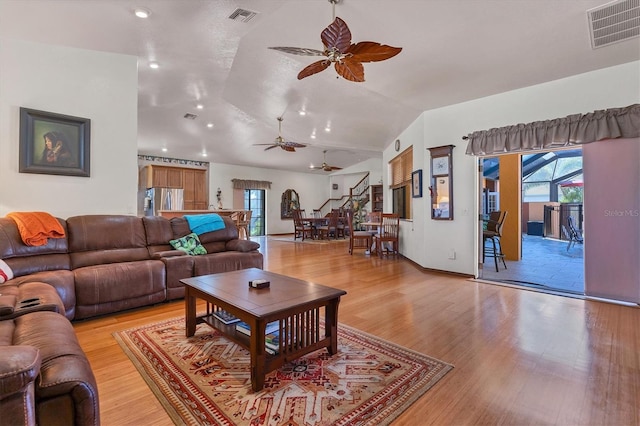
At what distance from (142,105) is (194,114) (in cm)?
99

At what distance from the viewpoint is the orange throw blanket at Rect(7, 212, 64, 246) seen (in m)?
2.86

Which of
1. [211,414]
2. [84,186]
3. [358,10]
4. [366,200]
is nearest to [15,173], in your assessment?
[84,186]

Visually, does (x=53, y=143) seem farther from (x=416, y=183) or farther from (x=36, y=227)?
(x=416, y=183)

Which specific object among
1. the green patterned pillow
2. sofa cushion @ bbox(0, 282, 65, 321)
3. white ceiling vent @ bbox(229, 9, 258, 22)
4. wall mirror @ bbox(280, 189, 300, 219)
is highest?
white ceiling vent @ bbox(229, 9, 258, 22)

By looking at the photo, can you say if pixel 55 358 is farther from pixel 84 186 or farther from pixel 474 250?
pixel 474 250

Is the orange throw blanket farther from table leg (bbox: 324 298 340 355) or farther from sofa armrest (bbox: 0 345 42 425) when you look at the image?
table leg (bbox: 324 298 340 355)

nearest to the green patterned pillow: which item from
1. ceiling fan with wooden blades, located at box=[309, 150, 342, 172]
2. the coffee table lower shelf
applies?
the coffee table lower shelf

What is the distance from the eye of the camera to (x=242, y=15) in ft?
9.73

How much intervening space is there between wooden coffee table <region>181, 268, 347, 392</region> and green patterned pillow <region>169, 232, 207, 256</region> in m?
1.45

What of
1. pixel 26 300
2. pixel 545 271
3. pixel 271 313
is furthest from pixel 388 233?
pixel 26 300

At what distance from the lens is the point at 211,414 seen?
1568 millimetres

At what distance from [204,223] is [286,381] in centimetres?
286

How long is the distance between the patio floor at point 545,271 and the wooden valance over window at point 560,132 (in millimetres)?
1836

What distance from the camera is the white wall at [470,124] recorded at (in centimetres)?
352
